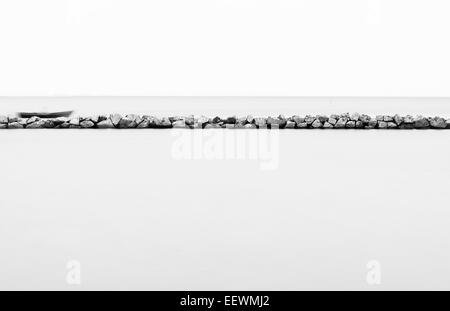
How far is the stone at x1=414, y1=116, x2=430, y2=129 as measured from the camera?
4363 mm

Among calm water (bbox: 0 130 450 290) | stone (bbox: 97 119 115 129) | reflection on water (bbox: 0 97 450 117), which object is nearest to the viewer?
calm water (bbox: 0 130 450 290)

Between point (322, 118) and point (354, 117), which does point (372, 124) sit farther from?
point (322, 118)

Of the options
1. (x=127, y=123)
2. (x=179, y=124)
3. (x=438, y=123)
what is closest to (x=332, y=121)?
(x=438, y=123)

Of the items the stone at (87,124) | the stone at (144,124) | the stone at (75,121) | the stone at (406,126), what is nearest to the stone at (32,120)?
the stone at (75,121)

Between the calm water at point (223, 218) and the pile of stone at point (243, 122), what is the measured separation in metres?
0.94

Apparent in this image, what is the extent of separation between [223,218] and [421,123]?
9.74 feet

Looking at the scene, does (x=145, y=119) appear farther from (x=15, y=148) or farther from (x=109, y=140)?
(x=15, y=148)

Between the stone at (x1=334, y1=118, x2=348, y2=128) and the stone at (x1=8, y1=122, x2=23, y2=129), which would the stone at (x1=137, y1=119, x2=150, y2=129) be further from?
the stone at (x1=334, y1=118, x2=348, y2=128)

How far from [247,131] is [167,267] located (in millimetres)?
2678

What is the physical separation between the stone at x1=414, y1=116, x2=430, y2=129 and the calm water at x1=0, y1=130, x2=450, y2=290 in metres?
1.04

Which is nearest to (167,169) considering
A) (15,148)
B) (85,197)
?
(85,197)

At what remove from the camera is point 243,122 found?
434 centimetres

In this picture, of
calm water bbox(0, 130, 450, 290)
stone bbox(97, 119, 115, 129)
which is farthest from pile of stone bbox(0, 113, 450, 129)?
calm water bbox(0, 130, 450, 290)

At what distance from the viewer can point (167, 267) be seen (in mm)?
1610
